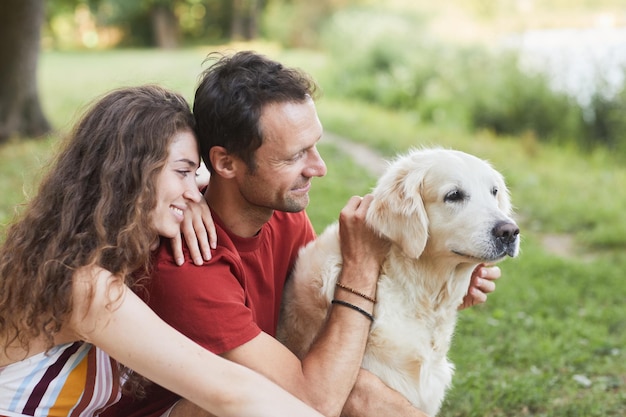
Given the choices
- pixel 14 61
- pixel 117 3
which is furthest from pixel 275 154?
pixel 117 3

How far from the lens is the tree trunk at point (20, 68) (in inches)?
374

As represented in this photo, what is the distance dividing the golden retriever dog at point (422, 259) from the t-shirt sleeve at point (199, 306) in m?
0.49

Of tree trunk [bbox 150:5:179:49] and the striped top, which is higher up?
the striped top

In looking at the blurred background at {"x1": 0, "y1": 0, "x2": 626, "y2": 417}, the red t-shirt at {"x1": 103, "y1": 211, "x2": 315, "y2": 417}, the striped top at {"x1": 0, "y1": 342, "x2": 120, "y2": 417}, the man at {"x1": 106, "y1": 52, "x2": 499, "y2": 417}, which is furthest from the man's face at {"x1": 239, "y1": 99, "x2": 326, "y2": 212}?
the striped top at {"x1": 0, "y1": 342, "x2": 120, "y2": 417}

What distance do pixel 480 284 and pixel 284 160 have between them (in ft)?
3.38

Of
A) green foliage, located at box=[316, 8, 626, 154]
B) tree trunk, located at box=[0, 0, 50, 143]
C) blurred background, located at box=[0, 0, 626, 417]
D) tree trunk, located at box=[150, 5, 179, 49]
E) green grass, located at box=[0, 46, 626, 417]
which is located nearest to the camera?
green grass, located at box=[0, 46, 626, 417]

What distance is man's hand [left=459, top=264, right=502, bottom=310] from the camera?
299cm

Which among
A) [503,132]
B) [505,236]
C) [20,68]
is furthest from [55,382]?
[503,132]

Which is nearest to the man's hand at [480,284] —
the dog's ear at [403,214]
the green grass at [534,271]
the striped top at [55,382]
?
the dog's ear at [403,214]

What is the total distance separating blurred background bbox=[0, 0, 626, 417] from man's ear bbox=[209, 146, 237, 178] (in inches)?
17.5

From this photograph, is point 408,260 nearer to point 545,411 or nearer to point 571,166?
point 545,411

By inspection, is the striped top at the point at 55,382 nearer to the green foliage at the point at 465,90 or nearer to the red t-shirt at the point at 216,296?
the red t-shirt at the point at 216,296

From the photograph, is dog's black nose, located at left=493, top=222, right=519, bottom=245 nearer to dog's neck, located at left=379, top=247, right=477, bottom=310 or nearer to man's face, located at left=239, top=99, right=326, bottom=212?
dog's neck, located at left=379, top=247, right=477, bottom=310

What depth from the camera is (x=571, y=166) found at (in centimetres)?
928
